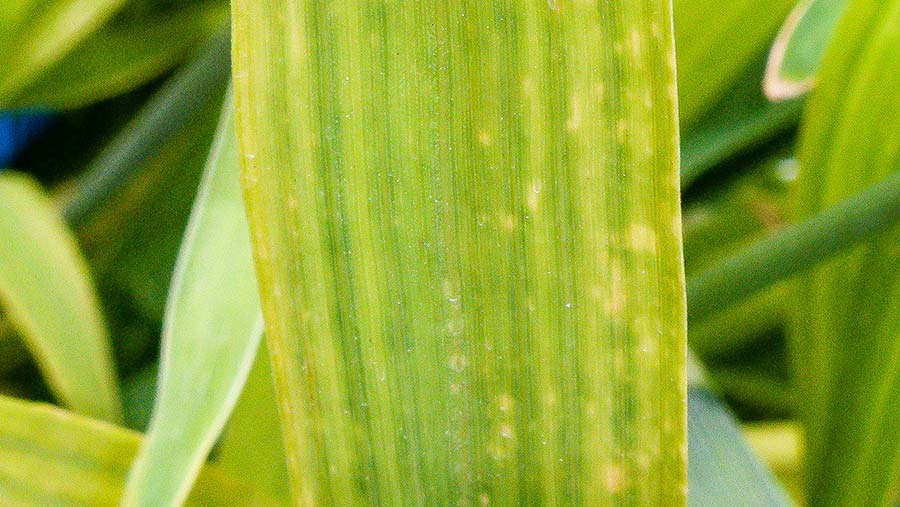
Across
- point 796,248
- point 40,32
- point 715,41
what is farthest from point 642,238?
point 40,32

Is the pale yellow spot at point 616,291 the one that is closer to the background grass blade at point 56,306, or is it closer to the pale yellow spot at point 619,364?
the pale yellow spot at point 619,364

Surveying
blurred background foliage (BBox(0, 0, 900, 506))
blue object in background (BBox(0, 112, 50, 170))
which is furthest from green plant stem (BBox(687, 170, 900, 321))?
blue object in background (BBox(0, 112, 50, 170))

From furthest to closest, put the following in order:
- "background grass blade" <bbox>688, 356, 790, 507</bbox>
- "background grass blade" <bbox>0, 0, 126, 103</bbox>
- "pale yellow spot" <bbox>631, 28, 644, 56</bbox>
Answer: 1. "background grass blade" <bbox>0, 0, 126, 103</bbox>
2. "background grass blade" <bbox>688, 356, 790, 507</bbox>
3. "pale yellow spot" <bbox>631, 28, 644, 56</bbox>

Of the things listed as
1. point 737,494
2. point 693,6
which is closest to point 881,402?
point 737,494

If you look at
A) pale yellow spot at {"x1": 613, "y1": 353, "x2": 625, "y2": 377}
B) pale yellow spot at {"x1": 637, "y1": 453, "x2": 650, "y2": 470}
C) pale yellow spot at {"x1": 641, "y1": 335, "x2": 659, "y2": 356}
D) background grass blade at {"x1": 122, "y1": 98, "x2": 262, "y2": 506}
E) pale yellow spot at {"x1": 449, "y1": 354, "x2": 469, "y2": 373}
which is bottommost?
background grass blade at {"x1": 122, "y1": 98, "x2": 262, "y2": 506}

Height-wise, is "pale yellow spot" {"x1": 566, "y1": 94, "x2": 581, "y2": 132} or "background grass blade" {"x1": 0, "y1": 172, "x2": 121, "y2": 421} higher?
"pale yellow spot" {"x1": 566, "y1": 94, "x2": 581, "y2": 132}

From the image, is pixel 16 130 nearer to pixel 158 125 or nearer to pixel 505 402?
pixel 158 125

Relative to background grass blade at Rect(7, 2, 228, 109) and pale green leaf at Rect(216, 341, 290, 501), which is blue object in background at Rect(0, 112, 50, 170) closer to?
background grass blade at Rect(7, 2, 228, 109)
